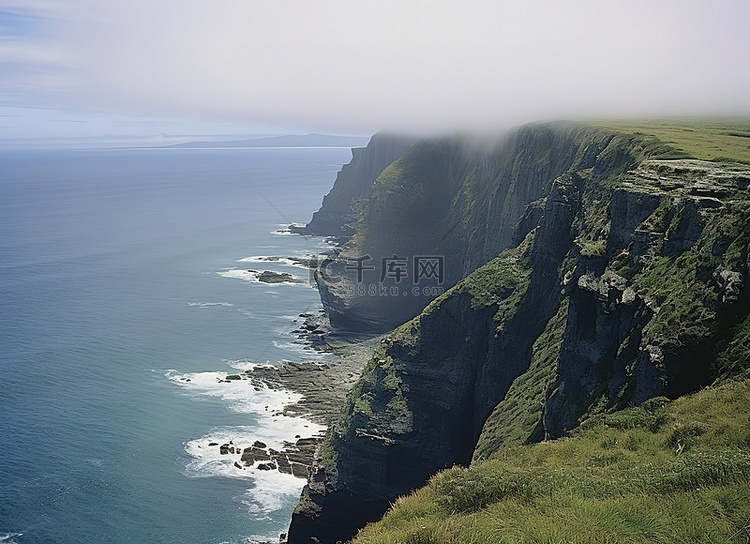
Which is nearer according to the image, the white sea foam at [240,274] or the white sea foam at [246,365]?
the white sea foam at [246,365]

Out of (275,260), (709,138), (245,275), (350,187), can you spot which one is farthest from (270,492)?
(350,187)

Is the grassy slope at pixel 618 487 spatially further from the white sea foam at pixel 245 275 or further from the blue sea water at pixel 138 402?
the white sea foam at pixel 245 275

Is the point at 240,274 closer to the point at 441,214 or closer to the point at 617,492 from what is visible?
the point at 441,214

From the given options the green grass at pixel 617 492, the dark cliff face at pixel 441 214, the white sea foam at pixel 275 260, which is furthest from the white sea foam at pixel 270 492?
the white sea foam at pixel 275 260

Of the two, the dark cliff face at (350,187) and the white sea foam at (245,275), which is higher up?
the dark cliff face at (350,187)

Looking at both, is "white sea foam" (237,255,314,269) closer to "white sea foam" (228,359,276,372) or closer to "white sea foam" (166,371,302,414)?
"white sea foam" (228,359,276,372)

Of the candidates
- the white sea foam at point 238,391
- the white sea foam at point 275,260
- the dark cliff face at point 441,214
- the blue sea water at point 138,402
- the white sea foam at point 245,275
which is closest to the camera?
the blue sea water at point 138,402

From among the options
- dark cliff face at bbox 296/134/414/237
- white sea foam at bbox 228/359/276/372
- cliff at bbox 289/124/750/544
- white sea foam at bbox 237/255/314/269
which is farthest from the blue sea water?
dark cliff face at bbox 296/134/414/237
